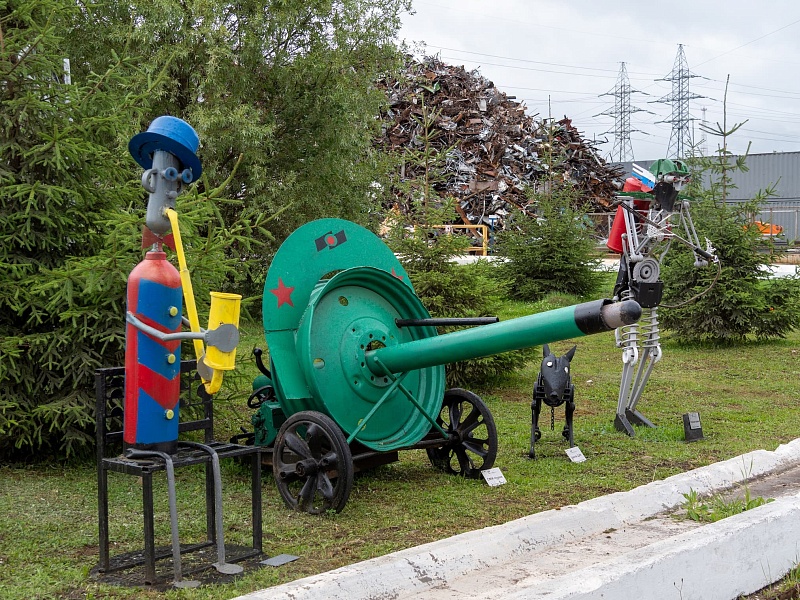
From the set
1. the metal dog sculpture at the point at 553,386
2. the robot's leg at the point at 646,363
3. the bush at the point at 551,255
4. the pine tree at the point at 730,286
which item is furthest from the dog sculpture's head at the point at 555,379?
the bush at the point at 551,255

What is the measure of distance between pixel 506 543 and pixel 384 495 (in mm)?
1458

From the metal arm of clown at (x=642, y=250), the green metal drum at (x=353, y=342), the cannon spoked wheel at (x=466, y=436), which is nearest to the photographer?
the green metal drum at (x=353, y=342)

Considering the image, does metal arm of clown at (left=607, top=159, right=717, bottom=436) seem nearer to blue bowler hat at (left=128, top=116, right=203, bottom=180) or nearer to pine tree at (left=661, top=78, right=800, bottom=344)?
blue bowler hat at (left=128, top=116, right=203, bottom=180)

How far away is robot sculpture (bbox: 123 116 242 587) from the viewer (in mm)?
4281

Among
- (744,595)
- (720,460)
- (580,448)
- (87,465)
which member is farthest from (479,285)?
(744,595)

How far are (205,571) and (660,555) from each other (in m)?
2.10

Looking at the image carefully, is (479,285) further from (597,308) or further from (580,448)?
(597,308)

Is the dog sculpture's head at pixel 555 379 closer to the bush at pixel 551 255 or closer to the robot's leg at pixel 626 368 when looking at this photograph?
the robot's leg at pixel 626 368

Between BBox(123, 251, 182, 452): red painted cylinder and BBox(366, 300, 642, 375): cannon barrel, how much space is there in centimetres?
173

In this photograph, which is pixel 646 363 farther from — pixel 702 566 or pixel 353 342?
pixel 702 566

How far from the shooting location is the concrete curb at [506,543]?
12.8 ft

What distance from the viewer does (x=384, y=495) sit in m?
6.07

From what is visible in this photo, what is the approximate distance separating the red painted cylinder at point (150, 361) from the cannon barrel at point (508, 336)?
1.73 meters

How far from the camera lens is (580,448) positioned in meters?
7.59
